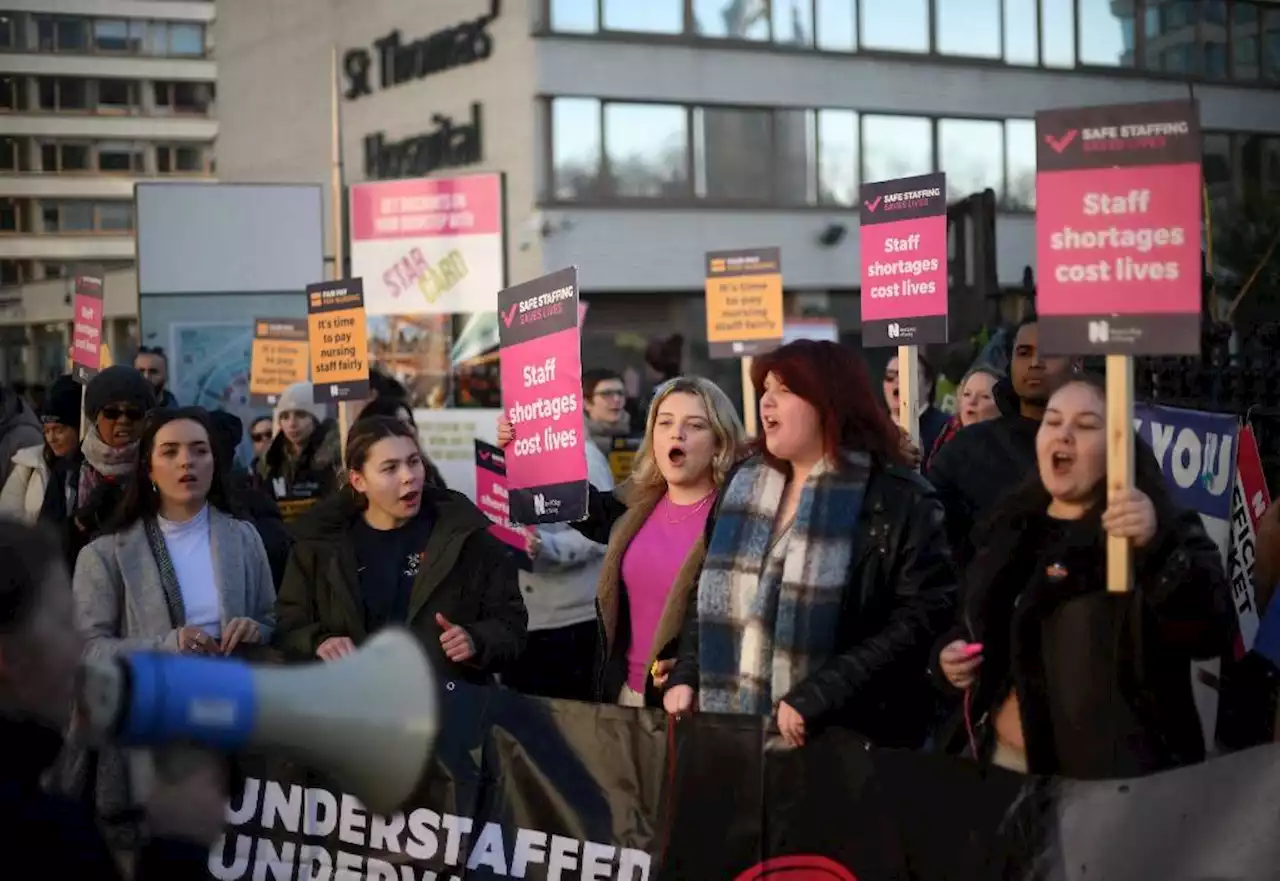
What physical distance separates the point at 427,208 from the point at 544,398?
50.1 ft

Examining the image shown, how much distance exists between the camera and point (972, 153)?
32.1 meters

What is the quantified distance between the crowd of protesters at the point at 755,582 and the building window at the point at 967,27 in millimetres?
27224

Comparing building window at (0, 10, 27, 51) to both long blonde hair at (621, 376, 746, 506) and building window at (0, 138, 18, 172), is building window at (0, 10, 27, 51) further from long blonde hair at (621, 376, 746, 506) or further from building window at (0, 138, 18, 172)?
long blonde hair at (621, 376, 746, 506)

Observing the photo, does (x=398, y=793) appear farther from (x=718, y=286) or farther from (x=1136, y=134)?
(x=718, y=286)

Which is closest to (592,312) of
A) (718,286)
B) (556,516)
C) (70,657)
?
(718,286)

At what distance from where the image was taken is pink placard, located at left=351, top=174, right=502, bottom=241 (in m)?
20.2

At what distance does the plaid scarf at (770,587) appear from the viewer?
14.4 feet

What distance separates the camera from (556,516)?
246 inches

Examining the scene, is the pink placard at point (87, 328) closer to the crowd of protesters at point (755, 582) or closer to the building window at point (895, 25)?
the crowd of protesters at point (755, 582)

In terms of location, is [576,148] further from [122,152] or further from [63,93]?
[63,93]

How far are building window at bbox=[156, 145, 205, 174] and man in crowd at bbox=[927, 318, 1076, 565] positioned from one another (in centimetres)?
7891

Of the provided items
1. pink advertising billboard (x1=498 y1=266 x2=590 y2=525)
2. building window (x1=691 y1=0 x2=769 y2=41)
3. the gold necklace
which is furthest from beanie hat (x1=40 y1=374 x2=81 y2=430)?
building window (x1=691 y1=0 x2=769 y2=41)

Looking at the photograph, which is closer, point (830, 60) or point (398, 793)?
point (398, 793)

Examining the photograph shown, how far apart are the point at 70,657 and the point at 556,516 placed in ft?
13.8
